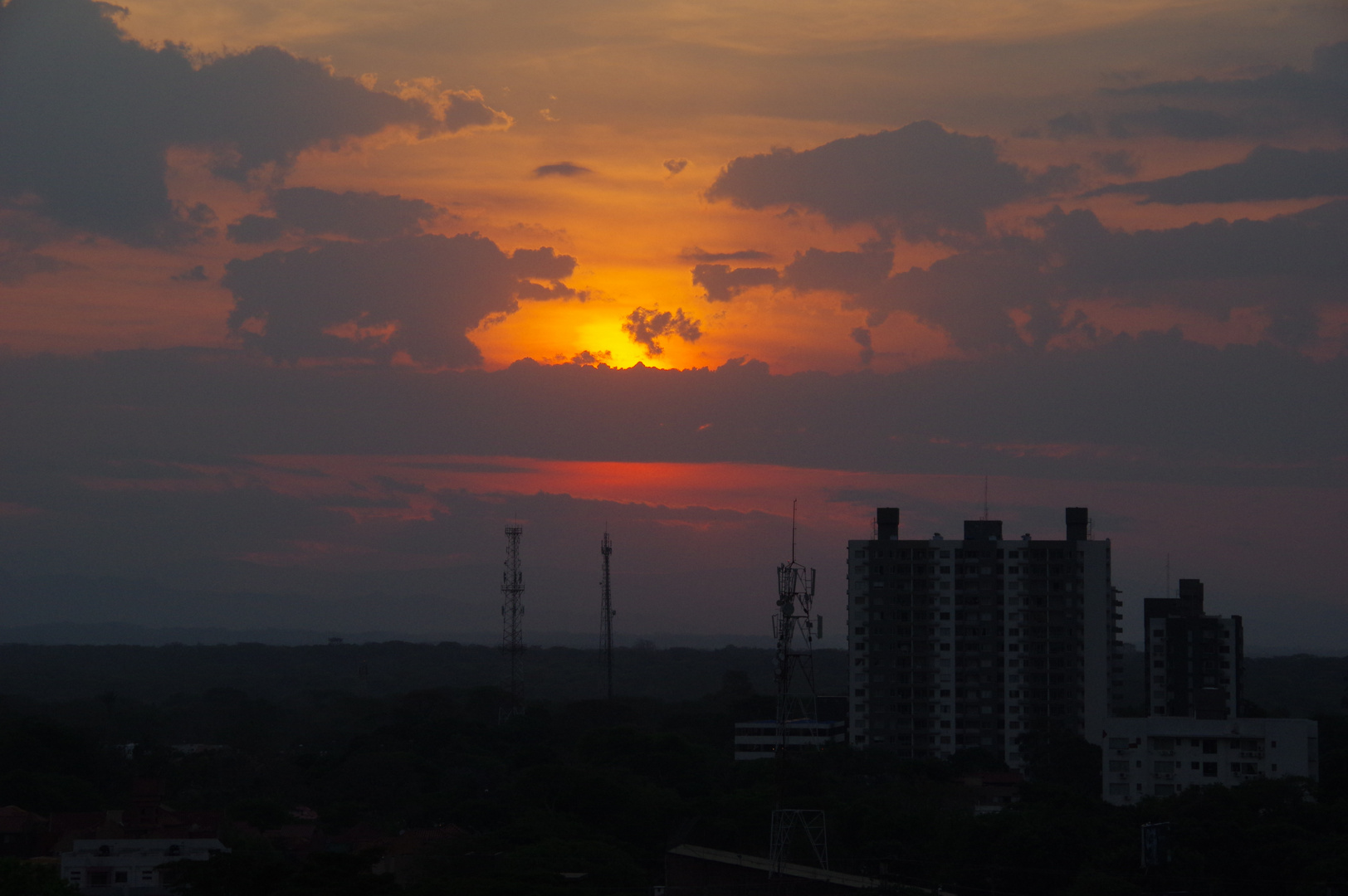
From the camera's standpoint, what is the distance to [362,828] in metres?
51.2

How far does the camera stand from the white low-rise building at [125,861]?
135 feet

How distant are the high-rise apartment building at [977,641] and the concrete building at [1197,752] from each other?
17.7 metres

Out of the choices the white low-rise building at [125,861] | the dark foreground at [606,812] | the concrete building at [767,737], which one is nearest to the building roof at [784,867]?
the dark foreground at [606,812]

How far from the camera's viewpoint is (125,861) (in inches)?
1640

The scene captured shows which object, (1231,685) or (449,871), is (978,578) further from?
(449,871)

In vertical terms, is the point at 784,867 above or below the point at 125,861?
above

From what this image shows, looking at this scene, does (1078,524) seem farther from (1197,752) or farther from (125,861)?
(125,861)

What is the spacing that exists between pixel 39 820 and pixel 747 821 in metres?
22.0

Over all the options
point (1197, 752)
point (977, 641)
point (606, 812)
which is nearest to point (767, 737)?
point (977, 641)

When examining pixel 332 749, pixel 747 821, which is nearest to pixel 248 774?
pixel 332 749

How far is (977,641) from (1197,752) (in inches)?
810

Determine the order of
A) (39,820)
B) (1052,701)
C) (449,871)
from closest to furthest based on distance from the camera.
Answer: (449,871), (39,820), (1052,701)

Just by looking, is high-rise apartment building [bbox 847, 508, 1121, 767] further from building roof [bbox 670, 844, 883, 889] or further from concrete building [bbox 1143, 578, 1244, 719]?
building roof [bbox 670, 844, 883, 889]

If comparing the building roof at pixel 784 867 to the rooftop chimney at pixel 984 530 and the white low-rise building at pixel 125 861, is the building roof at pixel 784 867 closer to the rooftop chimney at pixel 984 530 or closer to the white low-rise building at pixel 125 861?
the white low-rise building at pixel 125 861
